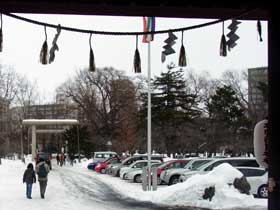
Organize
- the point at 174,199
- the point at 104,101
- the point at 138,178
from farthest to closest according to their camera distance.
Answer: the point at 104,101 → the point at 138,178 → the point at 174,199

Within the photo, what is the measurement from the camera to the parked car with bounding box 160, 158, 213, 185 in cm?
2876

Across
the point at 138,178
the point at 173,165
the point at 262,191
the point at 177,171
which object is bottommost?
the point at 138,178

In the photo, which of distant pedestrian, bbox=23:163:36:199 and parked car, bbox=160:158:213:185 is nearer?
distant pedestrian, bbox=23:163:36:199

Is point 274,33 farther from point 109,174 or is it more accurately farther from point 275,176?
point 109,174

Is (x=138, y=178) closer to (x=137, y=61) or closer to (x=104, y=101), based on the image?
(x=137, y=61)

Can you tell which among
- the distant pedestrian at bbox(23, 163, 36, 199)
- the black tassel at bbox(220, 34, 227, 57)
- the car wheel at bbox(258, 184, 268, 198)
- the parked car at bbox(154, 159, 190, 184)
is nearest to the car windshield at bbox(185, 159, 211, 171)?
the parked car at bbox(154, 159, 190, 184)

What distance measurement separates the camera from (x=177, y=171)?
96.9ft

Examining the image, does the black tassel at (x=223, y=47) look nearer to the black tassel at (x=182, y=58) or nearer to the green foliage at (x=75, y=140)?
the black tassel at (x=182, y=58)

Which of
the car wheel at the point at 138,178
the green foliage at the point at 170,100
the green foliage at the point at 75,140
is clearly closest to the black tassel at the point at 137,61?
the car wheel at the point at 138,178

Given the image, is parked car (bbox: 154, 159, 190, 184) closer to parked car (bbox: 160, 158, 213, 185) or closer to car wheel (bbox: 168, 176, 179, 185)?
parked car (bbox: 160, 158, 213, 185)

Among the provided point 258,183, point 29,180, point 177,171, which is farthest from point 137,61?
point 177,171

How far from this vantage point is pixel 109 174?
43469 mm

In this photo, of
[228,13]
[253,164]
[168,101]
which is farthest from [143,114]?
[228,13]

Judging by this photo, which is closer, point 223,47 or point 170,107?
point 223,47
